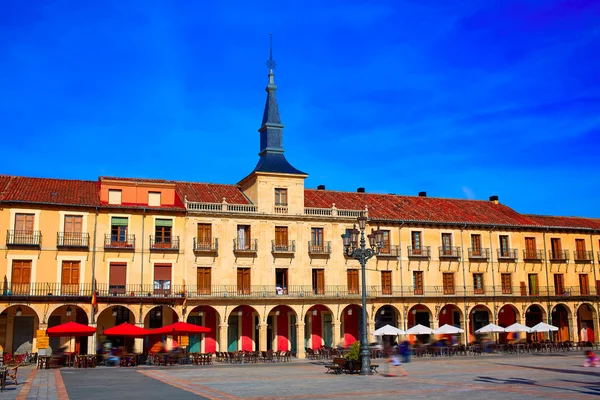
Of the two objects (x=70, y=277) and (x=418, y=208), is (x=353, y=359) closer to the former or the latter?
(x=70, y=277)

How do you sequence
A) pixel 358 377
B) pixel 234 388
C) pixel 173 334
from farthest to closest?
pixel 173 334
pixel 358 377
pixel 234 388

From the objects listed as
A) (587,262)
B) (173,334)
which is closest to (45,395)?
(173,334)

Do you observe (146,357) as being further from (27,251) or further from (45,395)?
(45,395)

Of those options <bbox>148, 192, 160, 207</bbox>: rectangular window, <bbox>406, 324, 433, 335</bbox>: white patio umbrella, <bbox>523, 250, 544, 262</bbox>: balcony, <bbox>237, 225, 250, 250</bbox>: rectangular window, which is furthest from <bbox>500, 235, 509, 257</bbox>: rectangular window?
<bbox>148, 192, 160, 207</bbox>: rectangular window

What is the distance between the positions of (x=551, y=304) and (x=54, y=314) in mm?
37015

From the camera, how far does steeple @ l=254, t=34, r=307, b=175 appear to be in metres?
49.0

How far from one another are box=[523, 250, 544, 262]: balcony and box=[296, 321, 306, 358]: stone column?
20.0 metres

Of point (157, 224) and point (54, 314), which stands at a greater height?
point (157, 224)

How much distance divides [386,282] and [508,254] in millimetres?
11075

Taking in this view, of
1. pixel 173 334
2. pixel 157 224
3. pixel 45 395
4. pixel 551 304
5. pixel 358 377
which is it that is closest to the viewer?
pixel 45 395

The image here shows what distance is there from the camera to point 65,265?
41.7m

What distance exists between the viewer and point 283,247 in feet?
154

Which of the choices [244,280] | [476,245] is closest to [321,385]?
[244,280]

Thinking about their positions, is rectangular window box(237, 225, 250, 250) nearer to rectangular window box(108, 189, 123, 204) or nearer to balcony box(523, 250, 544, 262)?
rectangular window box(108, 189, 123, 204)
